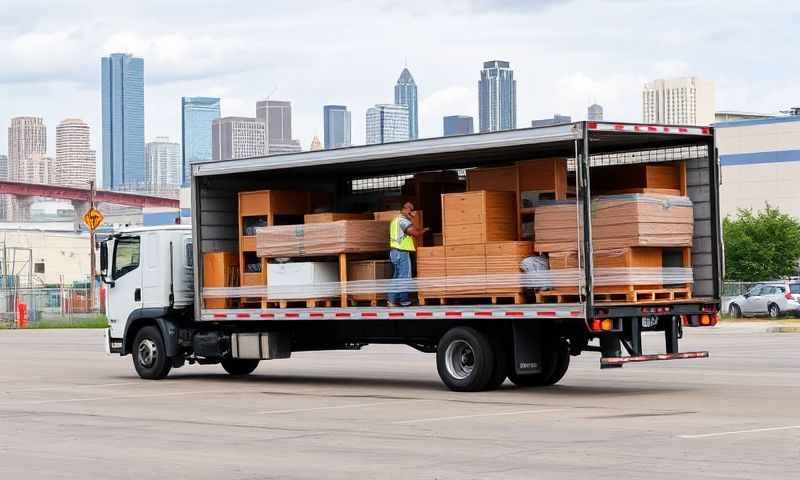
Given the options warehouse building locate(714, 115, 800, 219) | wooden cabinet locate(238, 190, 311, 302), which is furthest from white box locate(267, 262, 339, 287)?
warehouse building locate(714, 115, 800, 219)

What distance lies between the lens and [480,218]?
19219mm

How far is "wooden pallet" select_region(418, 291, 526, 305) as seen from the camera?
18844 millimetres

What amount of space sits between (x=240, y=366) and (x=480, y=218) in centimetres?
676

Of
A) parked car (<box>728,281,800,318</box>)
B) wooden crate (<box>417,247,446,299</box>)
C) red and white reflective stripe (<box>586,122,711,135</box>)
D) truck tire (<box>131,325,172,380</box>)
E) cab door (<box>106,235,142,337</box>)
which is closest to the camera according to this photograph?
red and white reflective stripe (<box>586,122,711,135</box>)

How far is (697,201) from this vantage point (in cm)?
1981

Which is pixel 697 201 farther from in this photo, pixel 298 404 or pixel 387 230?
pixel 298 404

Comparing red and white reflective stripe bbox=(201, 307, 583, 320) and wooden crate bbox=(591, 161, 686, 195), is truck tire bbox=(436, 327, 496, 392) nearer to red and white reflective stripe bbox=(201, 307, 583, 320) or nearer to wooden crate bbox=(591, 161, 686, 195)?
red and white reflective stripe bbox=(201, 307, 583, 320)

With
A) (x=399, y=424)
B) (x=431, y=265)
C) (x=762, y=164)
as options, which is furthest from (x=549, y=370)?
(x=762, y=164)

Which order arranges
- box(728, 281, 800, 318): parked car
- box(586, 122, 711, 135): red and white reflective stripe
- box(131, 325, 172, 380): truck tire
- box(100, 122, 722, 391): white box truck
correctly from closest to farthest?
1. box(586, 122, 711, 135): red and white reflective stripe
2. box(100, 122, 722, 391): white box truck
3. box(131, 325, 172, 380): truck tire
4. box(728, 281, 800, 318): parked car

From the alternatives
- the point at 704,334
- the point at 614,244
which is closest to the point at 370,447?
the point at 614,244

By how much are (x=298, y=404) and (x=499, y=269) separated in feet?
10.4

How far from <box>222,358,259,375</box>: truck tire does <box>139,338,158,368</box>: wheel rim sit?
48.4 inches

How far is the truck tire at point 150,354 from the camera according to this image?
2331 centimetres

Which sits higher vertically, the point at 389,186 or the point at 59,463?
the point at 389,186
